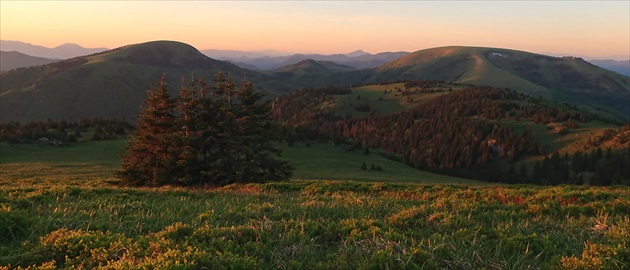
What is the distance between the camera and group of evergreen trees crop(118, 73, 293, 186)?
1206 inches

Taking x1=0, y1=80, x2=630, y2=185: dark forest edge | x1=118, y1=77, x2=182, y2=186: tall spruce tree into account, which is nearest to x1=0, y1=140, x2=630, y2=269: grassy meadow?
x1=118, y1=77, x2=182, y2=186: tall spruce tree

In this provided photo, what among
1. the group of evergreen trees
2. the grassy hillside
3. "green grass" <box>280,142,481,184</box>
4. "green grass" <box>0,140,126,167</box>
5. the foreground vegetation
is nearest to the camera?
the foreground vegetation

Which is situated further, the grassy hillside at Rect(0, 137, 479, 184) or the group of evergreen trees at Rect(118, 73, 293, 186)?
the grassy hillside at Rect(0, 137, 479, 184)

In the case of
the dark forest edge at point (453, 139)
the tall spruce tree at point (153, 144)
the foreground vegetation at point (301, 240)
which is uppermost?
the foreground vegetation at point (301, 240)

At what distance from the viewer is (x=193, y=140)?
30.6 m

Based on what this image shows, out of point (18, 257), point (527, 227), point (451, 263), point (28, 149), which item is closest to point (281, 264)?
point (451, 263)

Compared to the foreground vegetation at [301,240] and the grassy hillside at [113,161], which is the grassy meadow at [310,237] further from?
the grassy hillside at [113,161]

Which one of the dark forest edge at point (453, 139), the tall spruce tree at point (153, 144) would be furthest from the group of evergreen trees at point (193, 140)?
the dark forest edge at point (453, 139)

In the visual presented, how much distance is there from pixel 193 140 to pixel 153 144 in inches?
158

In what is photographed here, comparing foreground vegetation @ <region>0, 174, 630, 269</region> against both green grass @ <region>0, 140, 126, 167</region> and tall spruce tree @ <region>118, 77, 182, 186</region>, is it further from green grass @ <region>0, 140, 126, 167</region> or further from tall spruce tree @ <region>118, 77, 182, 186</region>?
green grass @ <region>0, 140, 126, 167</region>

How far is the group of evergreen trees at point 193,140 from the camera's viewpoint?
30.6m

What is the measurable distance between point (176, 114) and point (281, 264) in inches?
1202

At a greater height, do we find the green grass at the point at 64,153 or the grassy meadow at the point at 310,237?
the grassy meadow at the point at 310,237

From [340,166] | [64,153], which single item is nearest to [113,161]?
[64,153]
